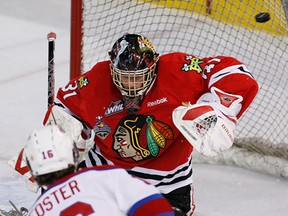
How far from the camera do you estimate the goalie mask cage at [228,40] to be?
11.5 feet

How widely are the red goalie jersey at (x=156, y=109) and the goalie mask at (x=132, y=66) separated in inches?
2.5

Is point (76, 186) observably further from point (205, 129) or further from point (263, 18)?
point (263, 18)

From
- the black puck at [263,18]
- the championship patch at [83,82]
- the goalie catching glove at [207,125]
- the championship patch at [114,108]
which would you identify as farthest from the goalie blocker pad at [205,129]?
the black puck at [263,18]

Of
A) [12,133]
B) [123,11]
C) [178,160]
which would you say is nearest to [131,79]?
[178,160]

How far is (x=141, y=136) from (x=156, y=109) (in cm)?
10

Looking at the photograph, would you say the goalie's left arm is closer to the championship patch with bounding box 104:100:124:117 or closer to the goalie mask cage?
the championship patch with bounding box 104:100:124:117

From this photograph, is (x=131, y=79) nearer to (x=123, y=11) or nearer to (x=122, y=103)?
(x=122, y=103)

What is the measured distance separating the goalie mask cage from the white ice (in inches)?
5.0

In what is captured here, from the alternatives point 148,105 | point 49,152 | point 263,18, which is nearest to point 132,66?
point 148,105

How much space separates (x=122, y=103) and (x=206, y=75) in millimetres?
275

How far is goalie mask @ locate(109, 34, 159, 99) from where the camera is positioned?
2.40m

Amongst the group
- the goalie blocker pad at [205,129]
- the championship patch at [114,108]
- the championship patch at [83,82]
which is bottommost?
the championship patch at [114,108]

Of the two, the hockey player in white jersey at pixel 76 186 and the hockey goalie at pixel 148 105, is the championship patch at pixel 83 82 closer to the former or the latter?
the hockey goalie at pixel 148 105

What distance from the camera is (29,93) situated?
4301 millimetres
